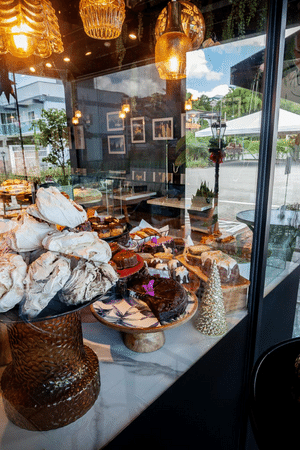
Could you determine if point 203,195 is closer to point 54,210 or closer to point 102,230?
point 102,230

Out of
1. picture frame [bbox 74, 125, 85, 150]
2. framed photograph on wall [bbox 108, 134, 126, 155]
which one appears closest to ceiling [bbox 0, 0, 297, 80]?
picture frame [bbox 74, 125, 85, 150]

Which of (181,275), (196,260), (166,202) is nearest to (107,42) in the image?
(166,202)

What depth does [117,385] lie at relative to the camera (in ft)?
2.28

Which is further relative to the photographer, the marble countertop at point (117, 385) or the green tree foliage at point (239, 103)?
the green tree foliage at point (239, 103)

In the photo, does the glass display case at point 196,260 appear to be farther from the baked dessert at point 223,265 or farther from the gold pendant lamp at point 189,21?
the gold pendant lamp at point 189,21

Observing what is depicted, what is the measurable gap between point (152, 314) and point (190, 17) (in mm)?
1287

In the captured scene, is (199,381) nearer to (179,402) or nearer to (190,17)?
(179,402)

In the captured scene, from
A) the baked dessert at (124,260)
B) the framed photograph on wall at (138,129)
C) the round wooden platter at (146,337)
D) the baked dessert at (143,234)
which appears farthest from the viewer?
the framed photograph on wall at (138,129)

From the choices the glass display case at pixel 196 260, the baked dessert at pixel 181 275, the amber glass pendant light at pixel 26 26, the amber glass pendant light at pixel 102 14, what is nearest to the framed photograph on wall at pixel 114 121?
the glass display case at pixel 196 260

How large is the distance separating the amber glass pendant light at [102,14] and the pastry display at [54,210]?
Result: 3.84 ft

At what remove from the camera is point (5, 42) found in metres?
1.04

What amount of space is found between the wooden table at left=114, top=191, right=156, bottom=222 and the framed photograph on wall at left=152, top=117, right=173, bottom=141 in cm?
108

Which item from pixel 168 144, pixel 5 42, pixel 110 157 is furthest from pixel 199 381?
pixel 110 157

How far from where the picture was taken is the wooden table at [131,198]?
344 cm
